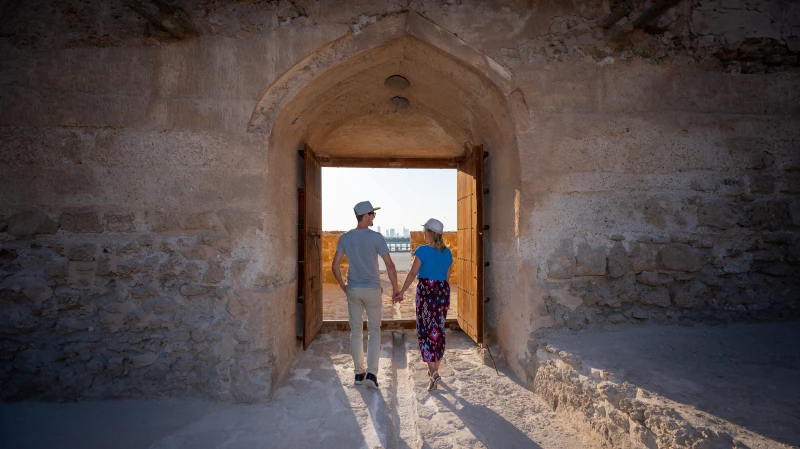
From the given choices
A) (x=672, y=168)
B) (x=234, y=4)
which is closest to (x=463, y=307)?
(x=672, y=168)

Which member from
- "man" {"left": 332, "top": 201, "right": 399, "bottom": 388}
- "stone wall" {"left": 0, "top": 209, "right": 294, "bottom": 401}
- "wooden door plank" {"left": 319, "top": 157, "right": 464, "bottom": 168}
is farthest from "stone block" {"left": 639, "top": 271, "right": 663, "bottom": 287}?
"stone wall" {"left": 0, "top": 209, "right": 294, "bottom": 401}

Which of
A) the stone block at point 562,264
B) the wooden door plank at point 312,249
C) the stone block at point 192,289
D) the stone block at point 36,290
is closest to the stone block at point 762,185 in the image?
the stone block at point 562,264

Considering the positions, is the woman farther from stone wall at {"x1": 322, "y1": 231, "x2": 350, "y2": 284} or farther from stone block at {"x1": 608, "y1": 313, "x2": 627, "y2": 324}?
stone wall at {"x1": 322, "y1": 231, "x2": 350, "y2": 284}

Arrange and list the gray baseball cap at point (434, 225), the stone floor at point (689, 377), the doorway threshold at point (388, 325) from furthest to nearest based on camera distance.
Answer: the doorway threshold at point (388, 325) < the gray baseball cap at point (434, 225) < the stone floor at point (689, 377)

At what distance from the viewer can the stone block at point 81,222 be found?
3361 millimetres

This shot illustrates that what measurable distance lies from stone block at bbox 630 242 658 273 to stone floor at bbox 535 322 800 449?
49cm

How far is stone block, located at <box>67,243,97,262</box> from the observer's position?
3330 millimetres

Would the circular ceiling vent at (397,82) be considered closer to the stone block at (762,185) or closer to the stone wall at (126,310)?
the stone wall at (126,310)

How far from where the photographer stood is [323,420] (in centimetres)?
312

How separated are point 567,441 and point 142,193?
3573 mm

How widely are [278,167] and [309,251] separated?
1.13 metres

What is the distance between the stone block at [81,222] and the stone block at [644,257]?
14.0 ft

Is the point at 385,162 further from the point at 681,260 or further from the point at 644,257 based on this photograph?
the point at 681,260

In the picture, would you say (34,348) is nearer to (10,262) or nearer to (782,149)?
(10,262)
